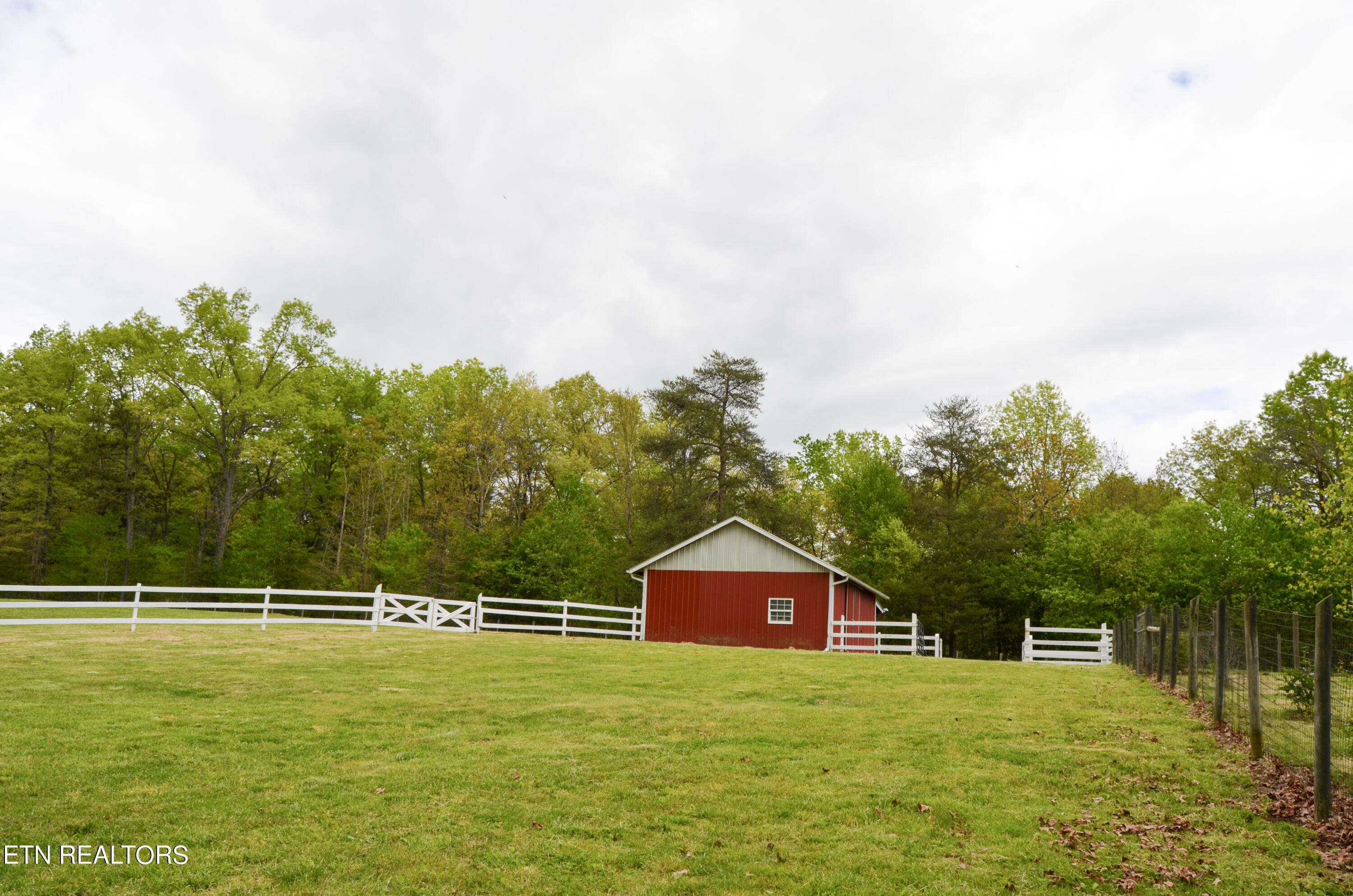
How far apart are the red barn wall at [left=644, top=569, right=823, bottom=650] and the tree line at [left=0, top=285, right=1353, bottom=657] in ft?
33.1

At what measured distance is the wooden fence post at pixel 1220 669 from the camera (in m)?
10.2

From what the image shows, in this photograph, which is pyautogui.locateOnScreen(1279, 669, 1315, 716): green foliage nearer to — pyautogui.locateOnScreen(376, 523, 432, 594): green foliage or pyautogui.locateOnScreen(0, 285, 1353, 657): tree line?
pyautogui.locateOnScreen(0, 285, 1353, 657): tree line

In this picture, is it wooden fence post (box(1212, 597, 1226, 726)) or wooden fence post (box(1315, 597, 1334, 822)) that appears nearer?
wooden fence post (box(1315, 597, 1334, 822))

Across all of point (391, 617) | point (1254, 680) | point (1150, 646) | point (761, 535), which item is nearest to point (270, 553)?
point (391, 617)

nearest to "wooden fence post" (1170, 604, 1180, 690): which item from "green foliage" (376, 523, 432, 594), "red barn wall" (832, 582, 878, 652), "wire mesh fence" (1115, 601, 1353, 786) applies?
"wire mesh fence" (1115, 601, 1353, 786)

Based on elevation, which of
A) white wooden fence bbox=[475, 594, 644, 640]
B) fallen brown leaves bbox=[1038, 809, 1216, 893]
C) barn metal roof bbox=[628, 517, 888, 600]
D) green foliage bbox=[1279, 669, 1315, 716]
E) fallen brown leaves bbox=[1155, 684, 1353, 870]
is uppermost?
barn metal roof bbox=[628, 517, 888, 600]

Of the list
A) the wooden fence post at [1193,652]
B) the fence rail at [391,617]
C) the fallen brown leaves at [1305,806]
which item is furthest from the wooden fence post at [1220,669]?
the fence rail at [391,617]

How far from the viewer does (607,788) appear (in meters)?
7.93

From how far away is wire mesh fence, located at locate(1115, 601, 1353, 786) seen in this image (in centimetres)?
743

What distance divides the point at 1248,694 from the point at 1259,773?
1322 millimetres

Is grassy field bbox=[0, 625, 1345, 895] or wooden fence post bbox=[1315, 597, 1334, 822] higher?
wooden fence post bbox=[1315, 597, 1334, 822]

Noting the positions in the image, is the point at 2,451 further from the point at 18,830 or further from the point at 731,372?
the point at 18,830

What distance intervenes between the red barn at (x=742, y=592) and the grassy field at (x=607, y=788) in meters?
15.8

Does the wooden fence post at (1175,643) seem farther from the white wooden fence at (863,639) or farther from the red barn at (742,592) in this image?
the red barn at (742,592)
